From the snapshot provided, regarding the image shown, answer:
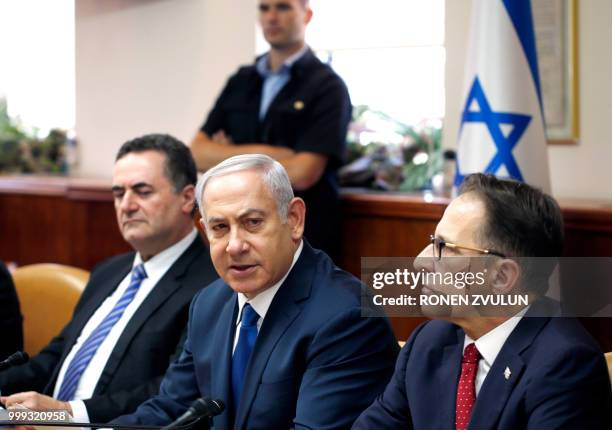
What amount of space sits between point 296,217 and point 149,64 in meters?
3.62

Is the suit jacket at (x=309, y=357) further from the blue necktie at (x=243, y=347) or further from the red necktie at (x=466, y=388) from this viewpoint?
the red necktie at (x=466, y=388)

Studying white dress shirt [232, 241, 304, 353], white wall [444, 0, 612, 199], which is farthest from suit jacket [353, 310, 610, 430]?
white wall [444, 0, 612, 199]

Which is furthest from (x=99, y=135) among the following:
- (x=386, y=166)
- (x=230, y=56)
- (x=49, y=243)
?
(x=386, y=166)

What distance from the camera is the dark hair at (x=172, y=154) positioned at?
10.5 ft

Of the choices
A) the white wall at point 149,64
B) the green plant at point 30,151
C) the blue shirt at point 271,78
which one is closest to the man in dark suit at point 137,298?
the blue shirt at point 271,78

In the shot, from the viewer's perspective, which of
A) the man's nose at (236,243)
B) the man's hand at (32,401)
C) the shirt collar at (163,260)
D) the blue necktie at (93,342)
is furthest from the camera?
the shirt collar at (163,260)

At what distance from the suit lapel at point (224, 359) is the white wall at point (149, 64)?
3.03m

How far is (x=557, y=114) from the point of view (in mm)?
3947

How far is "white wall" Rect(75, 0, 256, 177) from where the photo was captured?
5309 mm

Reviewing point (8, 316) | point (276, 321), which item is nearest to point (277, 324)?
point (276, 321)

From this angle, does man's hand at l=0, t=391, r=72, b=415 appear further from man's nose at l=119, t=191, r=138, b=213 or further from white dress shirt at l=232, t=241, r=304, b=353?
man's nose at l=119, t=191, r=138, b=213

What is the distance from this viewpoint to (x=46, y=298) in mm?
3695

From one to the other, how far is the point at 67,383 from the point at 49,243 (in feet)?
8.58

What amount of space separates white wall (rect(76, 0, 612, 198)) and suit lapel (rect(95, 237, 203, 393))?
5.70 feet
